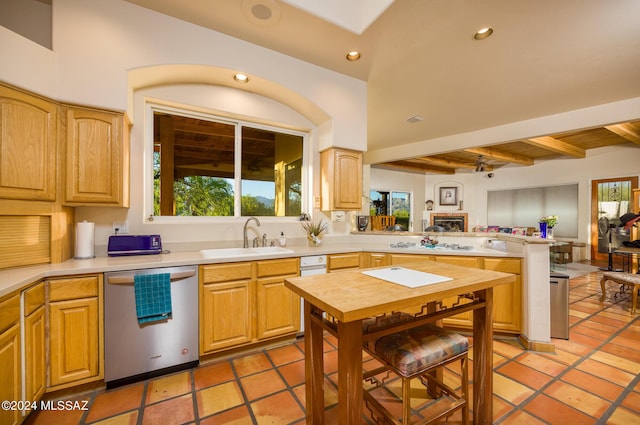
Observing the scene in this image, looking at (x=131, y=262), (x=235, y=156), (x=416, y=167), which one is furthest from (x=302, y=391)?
(x=416, y=167)

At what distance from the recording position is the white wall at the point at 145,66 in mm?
1883

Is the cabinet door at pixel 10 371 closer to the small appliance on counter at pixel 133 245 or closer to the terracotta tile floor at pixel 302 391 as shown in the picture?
the terracotta tile floor at pixel 302 391

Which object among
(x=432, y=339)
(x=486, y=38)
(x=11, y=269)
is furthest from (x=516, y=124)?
(x=11, y=269)

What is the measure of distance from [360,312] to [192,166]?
98.9 inches

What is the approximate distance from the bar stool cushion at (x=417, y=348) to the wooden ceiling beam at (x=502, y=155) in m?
4.98

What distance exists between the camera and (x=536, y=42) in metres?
2.31

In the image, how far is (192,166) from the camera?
2816 mm

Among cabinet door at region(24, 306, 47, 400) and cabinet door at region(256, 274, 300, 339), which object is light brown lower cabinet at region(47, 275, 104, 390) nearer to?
cabinet door at region(24, 306, 47, 400)

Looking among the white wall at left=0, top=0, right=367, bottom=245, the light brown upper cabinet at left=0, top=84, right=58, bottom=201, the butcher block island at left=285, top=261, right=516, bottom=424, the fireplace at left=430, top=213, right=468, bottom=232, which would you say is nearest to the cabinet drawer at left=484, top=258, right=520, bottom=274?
the butcher block island at left=285, top=261, right=516, bottom=424

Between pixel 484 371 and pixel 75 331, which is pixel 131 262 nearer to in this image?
pixel 75 331

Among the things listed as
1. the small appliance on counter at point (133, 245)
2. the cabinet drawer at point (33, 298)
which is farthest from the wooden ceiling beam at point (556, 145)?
the cabinet drawer at point (33, 298)

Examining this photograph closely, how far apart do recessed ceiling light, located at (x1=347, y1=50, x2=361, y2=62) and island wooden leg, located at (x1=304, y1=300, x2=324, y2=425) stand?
239cm

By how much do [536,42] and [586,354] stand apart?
9.10 feet

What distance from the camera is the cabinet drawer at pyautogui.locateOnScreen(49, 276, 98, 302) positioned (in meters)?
1.66
